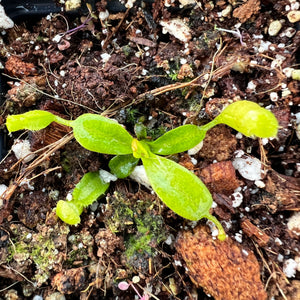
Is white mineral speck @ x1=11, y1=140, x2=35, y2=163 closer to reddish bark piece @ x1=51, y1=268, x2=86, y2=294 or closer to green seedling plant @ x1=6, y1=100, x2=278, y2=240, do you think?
green seedling plant @ x1=6, y1=100, x2=278, y2=240

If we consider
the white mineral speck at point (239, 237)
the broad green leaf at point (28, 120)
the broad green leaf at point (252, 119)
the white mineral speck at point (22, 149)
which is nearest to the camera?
the broad green leaf at point (252, 119)

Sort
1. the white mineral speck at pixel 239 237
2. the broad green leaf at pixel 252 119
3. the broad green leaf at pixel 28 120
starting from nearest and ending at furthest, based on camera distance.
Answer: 1. the broad green leaf at pixel 252 119
2. the broad green leaf at pixel 28 120
3. the white mineral speck at pixel 239 237

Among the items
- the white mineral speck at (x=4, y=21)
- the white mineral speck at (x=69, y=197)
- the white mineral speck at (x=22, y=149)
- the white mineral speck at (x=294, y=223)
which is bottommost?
the white mineral speck at (x=294, y=223)

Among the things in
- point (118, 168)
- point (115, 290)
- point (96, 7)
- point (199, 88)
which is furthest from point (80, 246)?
point (96, 7)

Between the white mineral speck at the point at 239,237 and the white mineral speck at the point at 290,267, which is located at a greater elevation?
the white mineral speck at the point at 239,237

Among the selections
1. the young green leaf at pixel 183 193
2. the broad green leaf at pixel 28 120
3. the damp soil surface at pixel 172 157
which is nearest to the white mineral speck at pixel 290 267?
the damp soil surface at pixel 172 157

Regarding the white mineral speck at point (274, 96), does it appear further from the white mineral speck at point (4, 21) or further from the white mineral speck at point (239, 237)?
the white mineral speck at point (4, 21)

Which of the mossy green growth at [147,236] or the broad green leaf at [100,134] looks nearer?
the broad green leaf at [100,134]

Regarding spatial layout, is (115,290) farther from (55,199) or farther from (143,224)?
(55,199)
